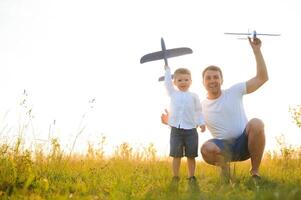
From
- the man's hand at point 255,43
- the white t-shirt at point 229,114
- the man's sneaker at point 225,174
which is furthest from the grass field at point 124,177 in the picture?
the man's hand at point 255,43

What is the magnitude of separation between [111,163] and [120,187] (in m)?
2.57

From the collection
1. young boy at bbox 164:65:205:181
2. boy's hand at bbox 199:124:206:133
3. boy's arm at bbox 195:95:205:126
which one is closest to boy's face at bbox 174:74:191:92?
young boy at bbox 164:65:205:181

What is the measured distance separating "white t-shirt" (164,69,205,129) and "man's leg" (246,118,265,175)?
73 cm

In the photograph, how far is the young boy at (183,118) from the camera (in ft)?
19.8

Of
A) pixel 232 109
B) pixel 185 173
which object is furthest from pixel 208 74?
pixel 185 173

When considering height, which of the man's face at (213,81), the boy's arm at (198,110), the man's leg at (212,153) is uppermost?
the man's face at (213,81)

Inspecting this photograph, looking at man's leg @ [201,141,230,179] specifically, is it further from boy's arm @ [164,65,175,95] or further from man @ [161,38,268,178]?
boy's arm @ [164,65,175,95]

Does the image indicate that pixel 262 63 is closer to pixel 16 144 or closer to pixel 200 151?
pixel 200 151

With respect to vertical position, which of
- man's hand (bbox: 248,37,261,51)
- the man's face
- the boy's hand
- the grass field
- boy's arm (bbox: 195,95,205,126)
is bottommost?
the grass field

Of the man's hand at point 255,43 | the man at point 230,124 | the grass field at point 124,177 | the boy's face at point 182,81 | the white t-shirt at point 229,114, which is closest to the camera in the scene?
the grass field at point 124,177

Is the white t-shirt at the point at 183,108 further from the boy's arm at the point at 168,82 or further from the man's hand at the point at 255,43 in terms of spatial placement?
the man's hand at the point at 255,43

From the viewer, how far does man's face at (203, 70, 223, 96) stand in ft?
19.7

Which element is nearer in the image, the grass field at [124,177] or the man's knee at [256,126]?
the grass field at [124,177]

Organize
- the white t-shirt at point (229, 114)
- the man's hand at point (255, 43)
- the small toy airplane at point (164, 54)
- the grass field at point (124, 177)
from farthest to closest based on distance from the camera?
the small toy airplane at point (164, 54) → the white t-shirt at point (229, 114) → the man's hand at point (255, 43) → the grass field at point (124, 177)
